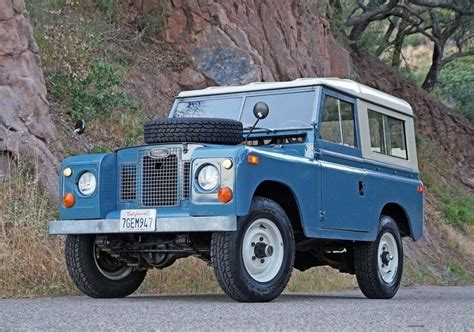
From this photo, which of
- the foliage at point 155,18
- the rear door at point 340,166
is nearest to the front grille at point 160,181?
the rear door at point 340,166

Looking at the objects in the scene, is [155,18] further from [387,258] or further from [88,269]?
[88,269]

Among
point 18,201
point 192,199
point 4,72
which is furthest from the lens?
point 4,72

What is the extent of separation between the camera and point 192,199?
31.4 feet

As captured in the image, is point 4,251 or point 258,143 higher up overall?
point 258,143

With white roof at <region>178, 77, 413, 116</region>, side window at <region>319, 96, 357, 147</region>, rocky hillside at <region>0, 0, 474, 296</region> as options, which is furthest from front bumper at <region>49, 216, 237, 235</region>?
white roof at <region>178, 77, 413, 116</region>

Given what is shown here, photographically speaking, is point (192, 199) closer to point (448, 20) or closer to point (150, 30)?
point (150, 30)

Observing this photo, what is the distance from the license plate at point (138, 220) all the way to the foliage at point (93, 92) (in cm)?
676

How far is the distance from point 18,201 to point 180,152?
11.3 ft

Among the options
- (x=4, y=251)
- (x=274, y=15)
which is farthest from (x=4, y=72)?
(x=274, y=15)

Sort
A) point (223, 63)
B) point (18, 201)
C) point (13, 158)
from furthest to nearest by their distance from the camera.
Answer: point (223, 63)
point (13, 158)
point (18, 201)

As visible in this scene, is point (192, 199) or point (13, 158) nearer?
point (192, 199)

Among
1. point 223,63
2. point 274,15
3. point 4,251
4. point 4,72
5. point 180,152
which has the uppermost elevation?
point 274,15

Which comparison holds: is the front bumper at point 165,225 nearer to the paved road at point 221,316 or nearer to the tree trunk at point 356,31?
the paved road at point 221,316

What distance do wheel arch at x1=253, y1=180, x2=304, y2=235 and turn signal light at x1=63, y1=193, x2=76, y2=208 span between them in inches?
73.5
